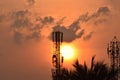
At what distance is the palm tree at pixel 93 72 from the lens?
3488cm

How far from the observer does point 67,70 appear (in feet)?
116

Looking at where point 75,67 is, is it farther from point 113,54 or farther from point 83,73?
point 113,54

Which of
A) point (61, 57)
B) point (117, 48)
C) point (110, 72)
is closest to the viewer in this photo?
point (110, 72)

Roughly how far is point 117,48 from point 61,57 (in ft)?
34.5

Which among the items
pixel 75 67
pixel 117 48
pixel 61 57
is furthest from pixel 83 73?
pixel 117 48

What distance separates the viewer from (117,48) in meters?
79.9

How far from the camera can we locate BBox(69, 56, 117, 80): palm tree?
34.9 metres

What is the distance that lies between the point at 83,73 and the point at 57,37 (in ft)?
136

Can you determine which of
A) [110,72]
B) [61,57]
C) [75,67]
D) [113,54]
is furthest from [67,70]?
[113,54]

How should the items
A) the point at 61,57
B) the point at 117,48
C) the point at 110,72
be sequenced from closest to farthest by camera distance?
1. the point at 110,72
2. the point at 61,57
3. the point at 117,48

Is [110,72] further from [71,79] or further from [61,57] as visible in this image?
[61,57]

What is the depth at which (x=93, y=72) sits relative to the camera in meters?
35.0

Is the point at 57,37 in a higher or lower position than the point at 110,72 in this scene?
higher

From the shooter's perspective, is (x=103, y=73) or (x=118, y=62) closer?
(x=103, y=73)
